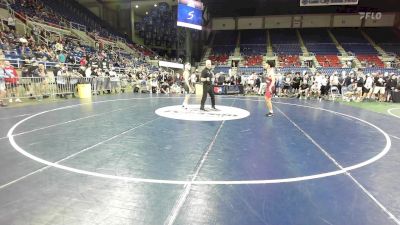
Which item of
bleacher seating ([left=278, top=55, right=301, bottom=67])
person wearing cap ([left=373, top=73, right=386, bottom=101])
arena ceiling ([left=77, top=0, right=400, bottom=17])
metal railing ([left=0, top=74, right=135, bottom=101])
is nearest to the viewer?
metal railing ([left=0, top=74, right=135, bottom=101])

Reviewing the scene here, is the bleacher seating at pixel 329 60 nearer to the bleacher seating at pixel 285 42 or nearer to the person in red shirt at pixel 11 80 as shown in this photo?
the bleacher seating at pixel 285 42

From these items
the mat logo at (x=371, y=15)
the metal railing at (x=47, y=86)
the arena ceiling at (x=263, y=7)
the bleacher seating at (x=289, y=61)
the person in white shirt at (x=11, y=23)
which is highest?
the arena ceiling at (x=263, y=7)

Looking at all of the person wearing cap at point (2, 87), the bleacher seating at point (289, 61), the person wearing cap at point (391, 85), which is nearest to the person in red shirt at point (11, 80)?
the person wearing cap at point (2, 87)

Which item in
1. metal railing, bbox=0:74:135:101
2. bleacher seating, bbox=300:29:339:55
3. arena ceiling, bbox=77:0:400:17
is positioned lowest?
metal railing, bbox=0:74:135:101

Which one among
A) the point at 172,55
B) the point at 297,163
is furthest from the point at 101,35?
the point at 297,163

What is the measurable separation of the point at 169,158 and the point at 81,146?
6.52 ft

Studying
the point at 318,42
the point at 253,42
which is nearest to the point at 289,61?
the point at 318,42

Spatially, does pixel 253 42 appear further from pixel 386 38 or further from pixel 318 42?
pixel 386 38

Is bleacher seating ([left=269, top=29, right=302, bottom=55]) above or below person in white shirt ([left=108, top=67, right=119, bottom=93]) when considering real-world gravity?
above

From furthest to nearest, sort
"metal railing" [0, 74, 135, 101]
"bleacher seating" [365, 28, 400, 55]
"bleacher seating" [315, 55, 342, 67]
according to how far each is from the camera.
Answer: "bleacher seating" [365, 28, 400, 55], "bleacher seating" [315, 55, 342, 67], "metal railing" [0, 74, 135, 101]

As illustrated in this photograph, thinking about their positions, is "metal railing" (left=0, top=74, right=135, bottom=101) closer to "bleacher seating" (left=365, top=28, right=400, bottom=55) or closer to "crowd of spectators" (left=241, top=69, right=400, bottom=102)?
"crowd of spectators" (left=241, top=69, right=400, bottom=102)

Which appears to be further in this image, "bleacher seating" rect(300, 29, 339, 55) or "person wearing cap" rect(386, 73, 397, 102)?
"bleacher seating" rect(300, 29, 339, 55)

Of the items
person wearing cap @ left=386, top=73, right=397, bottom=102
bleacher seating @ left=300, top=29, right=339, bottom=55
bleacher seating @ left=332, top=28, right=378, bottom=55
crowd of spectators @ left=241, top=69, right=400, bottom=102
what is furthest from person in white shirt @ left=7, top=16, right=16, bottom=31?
bleacher seating @ left=332, top=28, right=378, bottom=55

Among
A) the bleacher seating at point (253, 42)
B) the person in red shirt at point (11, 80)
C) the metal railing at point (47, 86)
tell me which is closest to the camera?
the person in red shirt at point (11, 80)
